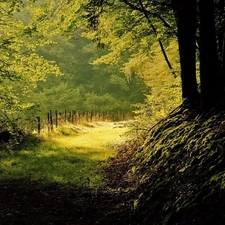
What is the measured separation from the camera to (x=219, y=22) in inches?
331

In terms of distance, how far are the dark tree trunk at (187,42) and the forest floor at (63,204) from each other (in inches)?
124

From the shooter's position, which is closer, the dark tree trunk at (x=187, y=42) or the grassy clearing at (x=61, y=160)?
the dark tree trunk at (x=187, y=42)

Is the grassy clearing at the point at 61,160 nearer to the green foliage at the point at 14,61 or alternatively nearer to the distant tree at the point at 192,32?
the green foliage at the point at 14,61

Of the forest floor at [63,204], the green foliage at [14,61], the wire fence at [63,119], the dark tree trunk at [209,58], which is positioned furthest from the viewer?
the wire fence at [63,119]

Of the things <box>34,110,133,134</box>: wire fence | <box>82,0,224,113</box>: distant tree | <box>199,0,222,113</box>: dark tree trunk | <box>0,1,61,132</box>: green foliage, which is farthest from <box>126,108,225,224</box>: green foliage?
<box>34,110,133,134</box>: wire fence

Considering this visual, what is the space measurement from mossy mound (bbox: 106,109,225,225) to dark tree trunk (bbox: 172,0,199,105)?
120 cm

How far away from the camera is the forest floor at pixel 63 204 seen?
628 centimetres

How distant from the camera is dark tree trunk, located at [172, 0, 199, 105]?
8719 mm

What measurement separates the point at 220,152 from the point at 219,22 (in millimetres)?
4469

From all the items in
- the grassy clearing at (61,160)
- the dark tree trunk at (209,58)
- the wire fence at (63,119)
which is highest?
the dark tree trunk at (209,58)

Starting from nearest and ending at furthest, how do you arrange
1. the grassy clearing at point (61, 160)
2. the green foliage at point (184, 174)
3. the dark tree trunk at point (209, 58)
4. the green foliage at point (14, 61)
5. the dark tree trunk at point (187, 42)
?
1. the green foliage at point (184, 174)
2. the dark tree trunk at point (209, 58)
3. the dark tree trunk at point (187, 42)
4. the grassy clearing at point (61, 160)
5. the green foliage at point (14, 61)

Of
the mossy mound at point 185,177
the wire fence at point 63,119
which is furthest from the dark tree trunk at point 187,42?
the wire fence at point 63,119

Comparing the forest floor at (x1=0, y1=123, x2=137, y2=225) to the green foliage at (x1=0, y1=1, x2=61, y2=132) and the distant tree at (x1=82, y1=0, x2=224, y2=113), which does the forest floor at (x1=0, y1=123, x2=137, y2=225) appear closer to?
the distant tree at (x1=82, y1=0, x2=224, y2=113)

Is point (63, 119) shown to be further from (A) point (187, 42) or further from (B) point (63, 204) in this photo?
(B) point (63, 204)
